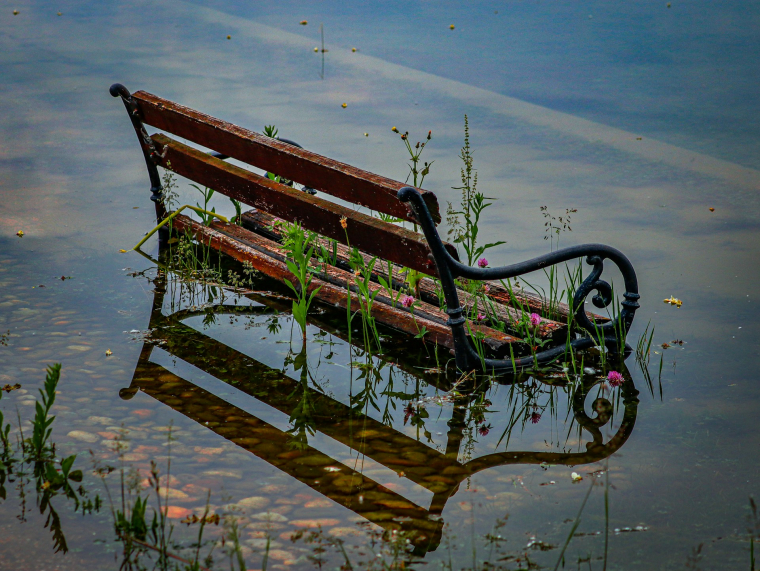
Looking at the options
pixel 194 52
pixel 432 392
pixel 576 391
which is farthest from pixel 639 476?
pixel 194 52

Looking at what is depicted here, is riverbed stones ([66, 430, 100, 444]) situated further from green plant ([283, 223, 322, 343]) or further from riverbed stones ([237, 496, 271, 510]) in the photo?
green plant ([283, 223, 322, 343])

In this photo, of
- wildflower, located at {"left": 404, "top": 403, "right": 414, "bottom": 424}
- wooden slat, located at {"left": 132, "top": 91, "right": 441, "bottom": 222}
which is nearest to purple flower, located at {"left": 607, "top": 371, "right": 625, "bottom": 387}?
wildflower, located at {"left": 404, "top": 403, "right": 414, "bottom": 424}

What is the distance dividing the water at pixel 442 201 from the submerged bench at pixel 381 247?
0.88ft

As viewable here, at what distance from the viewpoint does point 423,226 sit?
349cm

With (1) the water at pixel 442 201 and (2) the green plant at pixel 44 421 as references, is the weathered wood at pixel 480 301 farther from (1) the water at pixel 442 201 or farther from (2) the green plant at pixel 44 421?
(2) the green plant at pixel 44 421

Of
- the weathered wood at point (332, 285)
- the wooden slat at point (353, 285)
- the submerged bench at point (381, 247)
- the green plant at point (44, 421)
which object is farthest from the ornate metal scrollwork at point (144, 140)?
the green plant at point (44, 421)

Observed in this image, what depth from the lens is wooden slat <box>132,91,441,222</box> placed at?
3.72m

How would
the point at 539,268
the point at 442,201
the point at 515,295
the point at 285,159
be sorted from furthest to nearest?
the point at 442,201 → the point at 515,295 → the point at 285,159 → the point at 539,268

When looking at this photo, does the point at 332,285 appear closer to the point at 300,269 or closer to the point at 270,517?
the point at 300,269

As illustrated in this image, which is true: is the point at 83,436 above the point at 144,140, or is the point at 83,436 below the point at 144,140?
below

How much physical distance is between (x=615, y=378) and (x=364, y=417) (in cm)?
119

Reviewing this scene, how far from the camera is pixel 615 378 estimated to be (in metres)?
3.76

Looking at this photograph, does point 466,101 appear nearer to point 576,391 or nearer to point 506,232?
point 506,232

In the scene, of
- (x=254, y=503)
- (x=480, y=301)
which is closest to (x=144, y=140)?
(x=480, y=301)
